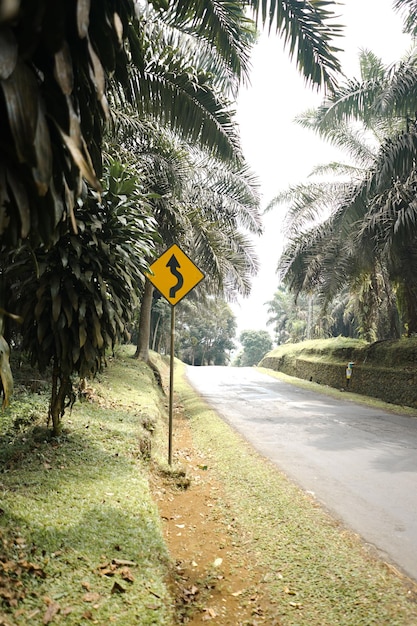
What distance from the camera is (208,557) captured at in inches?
161

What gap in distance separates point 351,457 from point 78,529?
514 cm

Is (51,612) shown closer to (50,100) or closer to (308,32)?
(50,100)

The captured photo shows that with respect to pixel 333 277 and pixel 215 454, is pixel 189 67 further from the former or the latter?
pixel 333 277

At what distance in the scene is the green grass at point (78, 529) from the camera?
2.81 m

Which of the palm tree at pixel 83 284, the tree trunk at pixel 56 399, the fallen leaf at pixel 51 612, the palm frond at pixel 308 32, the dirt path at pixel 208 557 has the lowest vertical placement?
the dirt path at pixel 208 557

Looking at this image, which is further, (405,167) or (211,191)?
(211,191)

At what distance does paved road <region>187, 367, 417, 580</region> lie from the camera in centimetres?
484

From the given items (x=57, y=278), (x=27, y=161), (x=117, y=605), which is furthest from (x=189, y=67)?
(x=117, y=605)

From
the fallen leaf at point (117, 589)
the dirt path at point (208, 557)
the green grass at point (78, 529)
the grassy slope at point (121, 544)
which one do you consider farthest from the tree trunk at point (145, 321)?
the fallen leaf at point (117, 589)

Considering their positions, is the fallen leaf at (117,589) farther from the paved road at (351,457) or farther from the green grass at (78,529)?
the paved road at (351,457)

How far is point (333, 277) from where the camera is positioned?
17.5 meters

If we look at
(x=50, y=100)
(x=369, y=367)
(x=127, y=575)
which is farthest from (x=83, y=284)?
(x=369, y=367)

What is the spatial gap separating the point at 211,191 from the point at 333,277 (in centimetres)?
553

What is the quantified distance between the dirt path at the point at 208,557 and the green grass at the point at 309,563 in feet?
0.38
